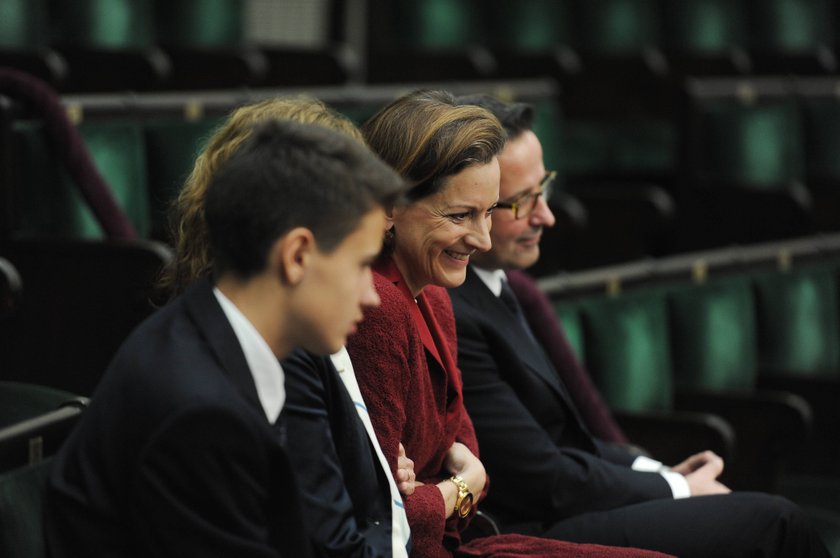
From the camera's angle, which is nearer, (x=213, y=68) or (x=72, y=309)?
(x=72, y=309)

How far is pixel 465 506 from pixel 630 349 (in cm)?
75

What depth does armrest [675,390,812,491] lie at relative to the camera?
1922 mm

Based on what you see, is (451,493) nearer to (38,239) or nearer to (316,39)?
(38,239)

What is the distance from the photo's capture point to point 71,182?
66.8 inches

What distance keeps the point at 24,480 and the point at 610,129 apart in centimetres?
234

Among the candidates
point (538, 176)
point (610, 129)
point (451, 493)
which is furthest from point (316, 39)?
point (451, 493)

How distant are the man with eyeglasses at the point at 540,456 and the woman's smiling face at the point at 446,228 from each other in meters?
0.14

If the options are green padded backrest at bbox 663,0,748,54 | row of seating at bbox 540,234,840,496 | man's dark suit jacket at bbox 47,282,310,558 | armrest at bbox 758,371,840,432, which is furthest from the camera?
green padded backrest at bbox 663,0,748,54

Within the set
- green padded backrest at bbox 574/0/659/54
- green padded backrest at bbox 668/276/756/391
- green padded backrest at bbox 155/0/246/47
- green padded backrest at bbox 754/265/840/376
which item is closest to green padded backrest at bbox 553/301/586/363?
green padded backrest at bbox 668/276/756/391

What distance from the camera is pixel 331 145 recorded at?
0.86 metres

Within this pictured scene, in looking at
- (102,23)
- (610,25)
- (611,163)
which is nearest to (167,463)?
(102,23)

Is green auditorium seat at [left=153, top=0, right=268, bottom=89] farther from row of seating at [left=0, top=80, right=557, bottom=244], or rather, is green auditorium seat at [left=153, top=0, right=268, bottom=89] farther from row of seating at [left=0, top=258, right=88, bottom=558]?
row of seating at [left=0, top=258, right=88, bottom=558]

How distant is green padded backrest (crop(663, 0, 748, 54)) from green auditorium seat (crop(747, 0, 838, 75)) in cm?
8

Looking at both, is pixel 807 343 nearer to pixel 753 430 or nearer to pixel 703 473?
pixel 753 430
